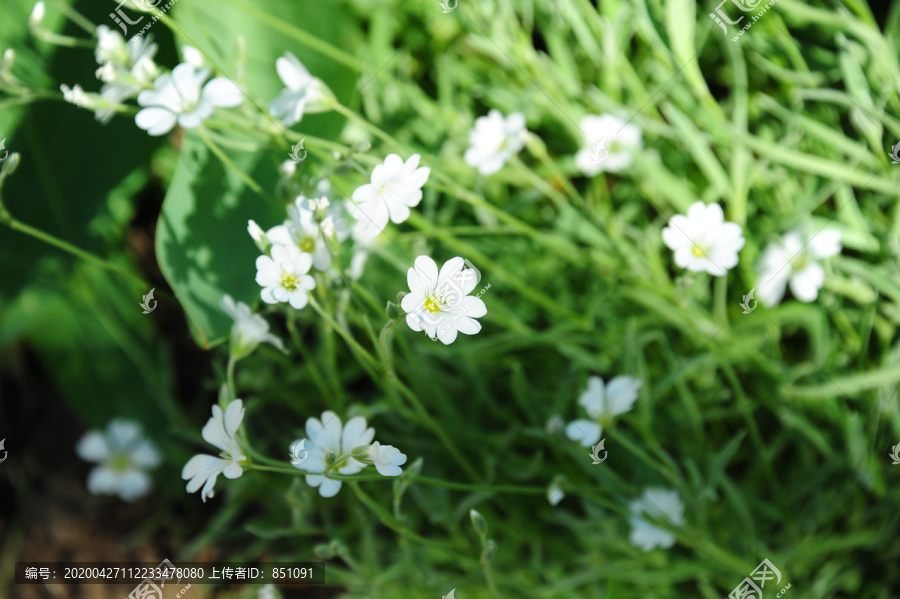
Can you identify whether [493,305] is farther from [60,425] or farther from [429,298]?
[60,425]

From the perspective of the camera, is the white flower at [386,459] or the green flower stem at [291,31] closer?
the white flower at [386,459]

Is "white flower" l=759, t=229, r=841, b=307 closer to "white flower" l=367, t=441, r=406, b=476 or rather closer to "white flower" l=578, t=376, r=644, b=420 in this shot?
"white flower" l=578, t=376, r=644, b=420

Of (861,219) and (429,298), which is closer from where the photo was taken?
(429,298)

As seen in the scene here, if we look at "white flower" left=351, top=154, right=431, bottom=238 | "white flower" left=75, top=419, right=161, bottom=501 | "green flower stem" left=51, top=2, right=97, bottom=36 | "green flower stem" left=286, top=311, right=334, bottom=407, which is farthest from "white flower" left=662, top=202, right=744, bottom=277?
"white flower" left=75, top=419, right=161, bottom=501

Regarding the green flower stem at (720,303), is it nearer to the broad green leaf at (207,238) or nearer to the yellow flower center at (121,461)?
the broad green leaf at (207,238)

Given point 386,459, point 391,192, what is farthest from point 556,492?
point 391,192

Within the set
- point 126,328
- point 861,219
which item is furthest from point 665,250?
point 126,328

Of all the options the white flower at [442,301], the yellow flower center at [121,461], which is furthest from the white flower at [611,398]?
the yellow flower center at [121,461]
